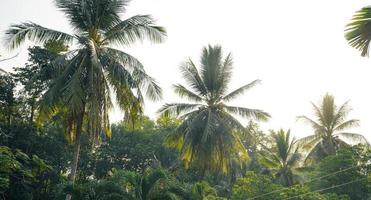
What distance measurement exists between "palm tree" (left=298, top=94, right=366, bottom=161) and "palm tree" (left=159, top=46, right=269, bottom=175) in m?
9.56

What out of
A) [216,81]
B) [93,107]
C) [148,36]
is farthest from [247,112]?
[93,107]

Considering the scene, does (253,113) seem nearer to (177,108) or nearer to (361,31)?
(177,108)

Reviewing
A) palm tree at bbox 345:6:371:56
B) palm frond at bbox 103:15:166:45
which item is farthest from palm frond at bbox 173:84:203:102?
palm tree at bbox 345:6:371:56

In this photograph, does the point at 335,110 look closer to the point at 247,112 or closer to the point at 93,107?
the point at 247,112

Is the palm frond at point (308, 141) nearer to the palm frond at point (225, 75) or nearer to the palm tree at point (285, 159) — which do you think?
the palm tree at point (285, 159)

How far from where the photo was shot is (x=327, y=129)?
95.8 feet

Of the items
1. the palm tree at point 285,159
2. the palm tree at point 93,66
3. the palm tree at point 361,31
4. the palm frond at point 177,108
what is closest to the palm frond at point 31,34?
the palm tree at point 93,66

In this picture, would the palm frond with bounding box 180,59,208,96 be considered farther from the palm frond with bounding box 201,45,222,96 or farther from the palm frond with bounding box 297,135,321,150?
the palm frond with bounding box 297,135,321,150

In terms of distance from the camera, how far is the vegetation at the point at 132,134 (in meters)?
14.7

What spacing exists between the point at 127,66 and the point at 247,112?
27.1ft

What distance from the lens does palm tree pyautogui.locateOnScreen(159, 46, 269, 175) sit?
20.6m

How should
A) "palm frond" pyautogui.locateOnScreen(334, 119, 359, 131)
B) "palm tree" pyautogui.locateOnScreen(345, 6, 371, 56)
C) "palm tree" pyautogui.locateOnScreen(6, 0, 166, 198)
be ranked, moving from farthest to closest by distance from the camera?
"palm frond" pyautogui.locateOnScreen(334, 119, 359, 131)
"palm tree" pyautogui.locateOnScreen(6, 0, 166, 198)
"palm tree" pyautogui.locateOnScreen(345, 6, 371, 56)

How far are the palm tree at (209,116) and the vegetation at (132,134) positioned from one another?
53 millimetres

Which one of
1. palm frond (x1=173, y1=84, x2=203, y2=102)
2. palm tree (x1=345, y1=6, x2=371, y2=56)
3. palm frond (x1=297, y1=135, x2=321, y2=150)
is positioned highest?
palm frond (x1=173, y1=84, x2=203, y2=102)
